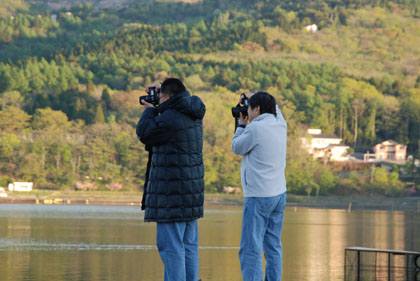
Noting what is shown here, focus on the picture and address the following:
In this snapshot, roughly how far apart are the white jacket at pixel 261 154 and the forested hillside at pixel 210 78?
70.2 m

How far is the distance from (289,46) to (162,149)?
472 ft

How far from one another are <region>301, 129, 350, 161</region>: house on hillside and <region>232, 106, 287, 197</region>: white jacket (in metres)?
80.2

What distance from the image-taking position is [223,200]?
7450 cm

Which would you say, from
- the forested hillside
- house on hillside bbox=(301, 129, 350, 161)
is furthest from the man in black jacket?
house on hillside bbox=(301, 129, 350, 161)

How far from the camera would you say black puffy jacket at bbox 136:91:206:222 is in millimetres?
6430

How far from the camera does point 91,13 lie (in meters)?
183

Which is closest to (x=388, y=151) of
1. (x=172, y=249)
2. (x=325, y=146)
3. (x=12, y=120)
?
(x=325, y=146)

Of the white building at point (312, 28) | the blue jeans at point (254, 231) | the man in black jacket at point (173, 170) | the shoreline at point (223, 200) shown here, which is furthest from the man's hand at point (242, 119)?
the white building at point (312, 28)

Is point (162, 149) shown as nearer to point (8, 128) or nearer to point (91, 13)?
point (8, 128)

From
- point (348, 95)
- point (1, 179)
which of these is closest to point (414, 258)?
point (1, 179)

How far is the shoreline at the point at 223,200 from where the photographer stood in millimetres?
70875

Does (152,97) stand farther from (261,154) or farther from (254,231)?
(254,231)

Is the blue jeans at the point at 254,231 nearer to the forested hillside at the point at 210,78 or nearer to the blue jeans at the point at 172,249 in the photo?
the blue jeans at the point at 172,249

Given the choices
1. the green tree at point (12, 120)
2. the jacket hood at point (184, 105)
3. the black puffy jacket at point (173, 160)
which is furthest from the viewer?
the green tree at point (12, 120)
